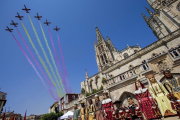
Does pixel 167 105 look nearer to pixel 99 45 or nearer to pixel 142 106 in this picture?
pixel 142 106

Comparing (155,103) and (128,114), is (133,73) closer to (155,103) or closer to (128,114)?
(155,103)

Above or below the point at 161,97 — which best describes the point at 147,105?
below

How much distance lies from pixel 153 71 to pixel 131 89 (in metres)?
1.96

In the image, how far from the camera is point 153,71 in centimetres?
653

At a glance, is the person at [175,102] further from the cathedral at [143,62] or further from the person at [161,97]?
the cathedral at [143,62]

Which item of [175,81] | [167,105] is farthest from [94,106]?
[175,81]

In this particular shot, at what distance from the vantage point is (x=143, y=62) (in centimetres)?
772

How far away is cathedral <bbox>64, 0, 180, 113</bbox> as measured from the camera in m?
6.51

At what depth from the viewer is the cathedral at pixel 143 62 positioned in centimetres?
651

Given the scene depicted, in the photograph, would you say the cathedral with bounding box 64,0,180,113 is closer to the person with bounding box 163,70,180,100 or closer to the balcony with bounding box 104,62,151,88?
the balcony with bounding box 104,62,151,88

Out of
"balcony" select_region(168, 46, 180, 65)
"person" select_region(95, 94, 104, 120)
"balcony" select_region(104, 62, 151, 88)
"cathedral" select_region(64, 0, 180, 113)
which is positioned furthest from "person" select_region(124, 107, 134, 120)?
"balcony" select_region(168, 46, 180, 65)

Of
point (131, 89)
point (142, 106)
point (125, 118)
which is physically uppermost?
point (131, 89)

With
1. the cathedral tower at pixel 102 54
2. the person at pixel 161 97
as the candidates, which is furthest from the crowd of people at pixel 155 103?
the cathedral tower at pixel 102 54

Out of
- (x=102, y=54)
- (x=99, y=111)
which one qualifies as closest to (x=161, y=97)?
(x=99, y=111)
